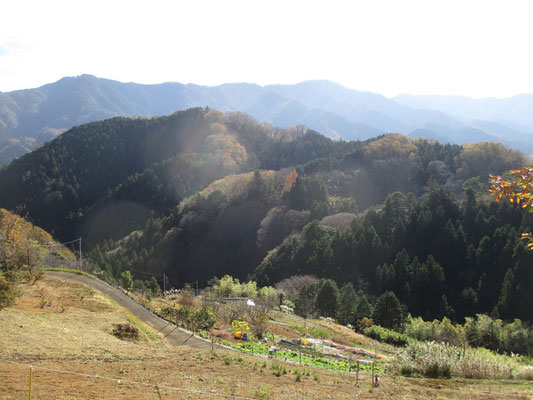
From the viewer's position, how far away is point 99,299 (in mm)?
20281

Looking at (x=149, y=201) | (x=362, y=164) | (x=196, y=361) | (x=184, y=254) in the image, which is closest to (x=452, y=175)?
(x=362, y=164)

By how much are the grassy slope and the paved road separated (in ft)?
5.01

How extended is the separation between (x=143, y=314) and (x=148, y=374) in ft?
36.0

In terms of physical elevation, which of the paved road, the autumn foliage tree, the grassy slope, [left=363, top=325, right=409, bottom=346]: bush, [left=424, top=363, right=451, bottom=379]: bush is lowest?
[left=363, top=325, right=409, bottom=346]: bush

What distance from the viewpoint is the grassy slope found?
8.98 meters

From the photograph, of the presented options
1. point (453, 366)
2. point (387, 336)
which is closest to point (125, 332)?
point (453, 366)

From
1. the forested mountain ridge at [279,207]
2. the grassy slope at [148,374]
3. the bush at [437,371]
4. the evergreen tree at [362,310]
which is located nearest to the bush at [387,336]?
the evergreen tree at [362,310]

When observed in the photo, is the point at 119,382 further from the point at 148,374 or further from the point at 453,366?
the point at 453,366

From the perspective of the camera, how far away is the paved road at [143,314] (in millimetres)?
16250

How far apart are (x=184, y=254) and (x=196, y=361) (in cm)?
6622

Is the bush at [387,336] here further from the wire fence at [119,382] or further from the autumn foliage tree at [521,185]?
the autumn foliage tree at [521,185]

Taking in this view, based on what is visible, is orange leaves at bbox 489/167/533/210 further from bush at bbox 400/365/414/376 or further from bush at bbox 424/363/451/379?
bush at bbox 400/365/414/376

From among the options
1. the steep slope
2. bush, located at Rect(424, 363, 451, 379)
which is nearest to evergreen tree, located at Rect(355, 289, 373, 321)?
bush, located at Rect(424, 363, 451, 379)

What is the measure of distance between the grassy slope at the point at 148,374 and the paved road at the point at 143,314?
5.01 feet
